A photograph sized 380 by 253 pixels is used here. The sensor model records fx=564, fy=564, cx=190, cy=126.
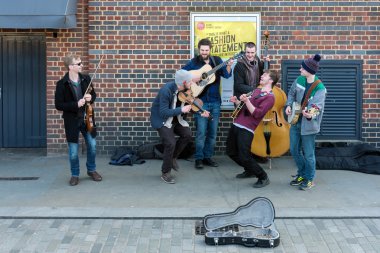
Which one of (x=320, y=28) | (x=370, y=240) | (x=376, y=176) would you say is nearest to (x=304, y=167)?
(x=376, y=176)

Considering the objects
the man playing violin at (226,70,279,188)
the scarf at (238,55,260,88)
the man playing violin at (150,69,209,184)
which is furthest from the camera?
the scarf at (238,55,260,88)

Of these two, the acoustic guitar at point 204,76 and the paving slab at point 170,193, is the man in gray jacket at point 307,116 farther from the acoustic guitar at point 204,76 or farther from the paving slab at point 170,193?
the acoustic guitar at point 204,76

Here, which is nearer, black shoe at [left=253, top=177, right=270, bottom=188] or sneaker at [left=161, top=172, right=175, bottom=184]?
black shoe at [left=253, top=177, right=270, bottom=188]

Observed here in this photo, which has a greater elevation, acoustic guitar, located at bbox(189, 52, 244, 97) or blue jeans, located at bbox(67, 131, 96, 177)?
acoustic guitar, located at bbox(189, 52, 244, 97)

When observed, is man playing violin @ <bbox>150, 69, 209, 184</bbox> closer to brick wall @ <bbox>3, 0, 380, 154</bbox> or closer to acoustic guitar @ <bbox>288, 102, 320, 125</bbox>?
acoustic guitar @ <bbox>288, 102, 320, 125</bbox>

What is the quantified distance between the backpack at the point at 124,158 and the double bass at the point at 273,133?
1.97m

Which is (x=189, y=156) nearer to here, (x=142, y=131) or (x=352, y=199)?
(x=142, y=131)

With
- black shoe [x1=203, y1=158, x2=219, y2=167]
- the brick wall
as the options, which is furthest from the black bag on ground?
the brick wall

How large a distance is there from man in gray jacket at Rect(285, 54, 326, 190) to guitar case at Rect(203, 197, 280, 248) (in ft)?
5.73

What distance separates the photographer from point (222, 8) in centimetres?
910

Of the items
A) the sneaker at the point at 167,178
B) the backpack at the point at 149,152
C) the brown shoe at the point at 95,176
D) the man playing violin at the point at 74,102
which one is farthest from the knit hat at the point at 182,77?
the backpack at the point at 149,152

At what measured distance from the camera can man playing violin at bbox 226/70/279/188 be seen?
7.04m

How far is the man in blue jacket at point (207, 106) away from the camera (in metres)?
8.30

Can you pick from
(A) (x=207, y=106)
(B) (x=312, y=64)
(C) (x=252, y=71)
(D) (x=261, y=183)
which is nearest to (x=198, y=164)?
(A) (x=207, y=106)
